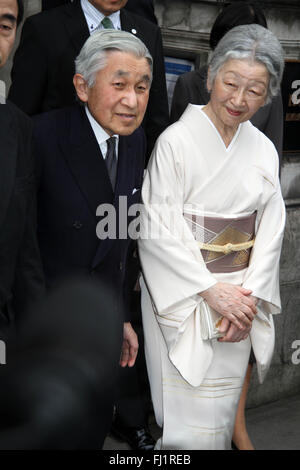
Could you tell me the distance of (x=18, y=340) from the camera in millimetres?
2635

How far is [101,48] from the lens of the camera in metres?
2.76

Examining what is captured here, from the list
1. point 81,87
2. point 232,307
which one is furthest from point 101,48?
point 232,307

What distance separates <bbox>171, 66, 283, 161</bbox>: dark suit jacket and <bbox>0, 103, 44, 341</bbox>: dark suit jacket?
143 centimetres

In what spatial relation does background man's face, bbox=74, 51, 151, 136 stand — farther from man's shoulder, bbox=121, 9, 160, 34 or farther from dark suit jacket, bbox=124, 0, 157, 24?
dark suit jacket, bbox=124, 0, 157, 24

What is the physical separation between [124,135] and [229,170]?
582 millimetres

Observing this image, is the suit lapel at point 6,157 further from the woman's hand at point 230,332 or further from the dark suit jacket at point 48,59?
the woman's hand at point 230,332

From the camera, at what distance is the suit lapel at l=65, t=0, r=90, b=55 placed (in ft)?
10.8

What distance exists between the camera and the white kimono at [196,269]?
3.20 m

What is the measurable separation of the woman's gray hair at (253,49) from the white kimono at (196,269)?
30 cm

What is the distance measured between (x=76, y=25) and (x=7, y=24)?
87 centimetres

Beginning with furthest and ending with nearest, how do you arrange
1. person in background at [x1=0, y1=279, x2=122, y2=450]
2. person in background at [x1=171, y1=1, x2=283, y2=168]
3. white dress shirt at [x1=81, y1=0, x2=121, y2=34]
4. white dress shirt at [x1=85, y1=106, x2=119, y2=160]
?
person in background at [x1=171, y1=1, x2=283, y2=168] < white dress shirt at [x1=81, y1=0, x2=121, y2=34] < white dress shirt at [x1=85, y1=106, x2=119, y2=160] < person in background at [x1=0, y1=279, x2=122, y2=450]

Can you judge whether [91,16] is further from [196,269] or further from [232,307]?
[232,307]

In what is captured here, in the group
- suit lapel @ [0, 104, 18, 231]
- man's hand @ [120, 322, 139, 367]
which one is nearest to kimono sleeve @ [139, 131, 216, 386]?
man's hand @ [120, 322, 139, 367]

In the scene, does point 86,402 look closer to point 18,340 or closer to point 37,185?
point 18,340
